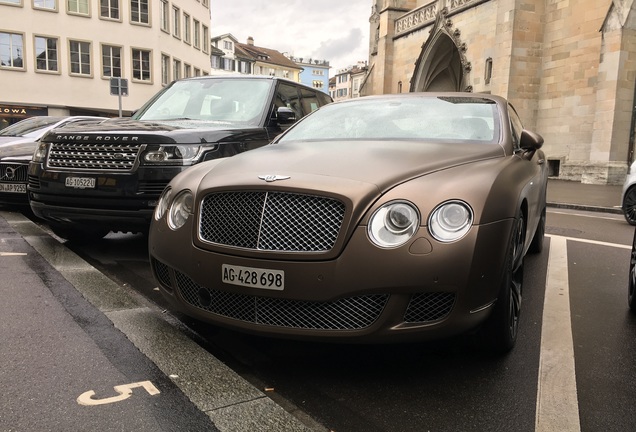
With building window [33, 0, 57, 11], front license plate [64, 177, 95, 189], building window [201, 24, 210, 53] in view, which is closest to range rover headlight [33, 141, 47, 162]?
front license plate [64, 177, 95, 189]

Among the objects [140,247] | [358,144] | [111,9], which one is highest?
[111,9]

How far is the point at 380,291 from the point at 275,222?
619 mm

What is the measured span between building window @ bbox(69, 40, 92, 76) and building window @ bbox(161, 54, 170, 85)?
495 centimetres

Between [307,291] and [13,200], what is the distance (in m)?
6.85

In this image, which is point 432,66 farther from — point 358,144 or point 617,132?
point 358,144

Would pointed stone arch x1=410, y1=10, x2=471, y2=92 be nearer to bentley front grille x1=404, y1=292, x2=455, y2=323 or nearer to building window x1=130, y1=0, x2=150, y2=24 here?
building window x1=130, y1=0, x2=150, y2=24

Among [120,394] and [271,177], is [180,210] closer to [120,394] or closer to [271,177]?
[271,177]

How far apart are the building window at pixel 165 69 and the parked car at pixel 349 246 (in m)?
37.8

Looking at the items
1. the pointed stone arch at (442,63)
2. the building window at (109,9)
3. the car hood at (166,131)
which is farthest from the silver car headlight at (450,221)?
the building window at (109,9)

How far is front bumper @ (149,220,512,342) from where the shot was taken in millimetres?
2516

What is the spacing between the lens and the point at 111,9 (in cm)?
3581

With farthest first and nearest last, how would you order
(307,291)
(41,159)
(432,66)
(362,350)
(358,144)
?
(432,66)
(41,159)
(358,144)
(362,350)
(307,291)

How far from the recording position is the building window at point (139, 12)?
36.6 metres

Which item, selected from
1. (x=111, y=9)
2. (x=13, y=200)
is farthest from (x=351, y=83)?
(x=13, y=200)
